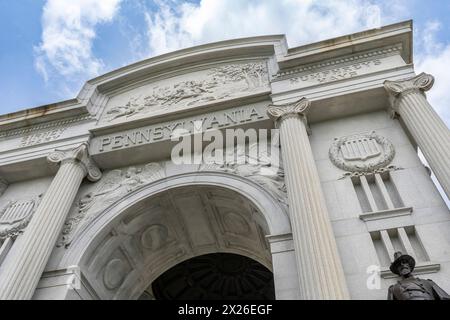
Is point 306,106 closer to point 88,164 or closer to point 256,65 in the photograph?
point 256,65

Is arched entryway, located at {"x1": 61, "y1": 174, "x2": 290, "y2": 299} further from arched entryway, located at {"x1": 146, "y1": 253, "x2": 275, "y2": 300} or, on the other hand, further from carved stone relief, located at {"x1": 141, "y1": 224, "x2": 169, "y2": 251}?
arched entryway, located at {"x1": 146, "y1": 253, "x2": 275, "y2": 300}

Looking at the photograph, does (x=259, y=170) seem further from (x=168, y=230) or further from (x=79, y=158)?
(x=79, y=158)

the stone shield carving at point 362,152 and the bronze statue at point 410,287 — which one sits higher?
the stone shield carving at point 362,152

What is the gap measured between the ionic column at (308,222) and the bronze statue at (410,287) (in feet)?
2.79

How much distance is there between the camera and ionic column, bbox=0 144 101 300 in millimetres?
8938

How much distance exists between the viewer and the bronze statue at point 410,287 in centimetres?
616

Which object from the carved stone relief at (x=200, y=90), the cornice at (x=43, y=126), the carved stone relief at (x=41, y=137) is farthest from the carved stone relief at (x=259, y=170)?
the carved stone relief at (x=41, y=137)

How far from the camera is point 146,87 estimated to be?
15.8 metres

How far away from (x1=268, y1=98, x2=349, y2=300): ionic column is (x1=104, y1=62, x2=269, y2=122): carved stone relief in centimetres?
330

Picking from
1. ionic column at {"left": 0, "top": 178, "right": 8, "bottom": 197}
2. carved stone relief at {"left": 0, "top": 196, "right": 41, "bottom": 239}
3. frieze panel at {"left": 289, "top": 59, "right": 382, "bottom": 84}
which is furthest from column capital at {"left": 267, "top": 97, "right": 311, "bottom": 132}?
ionic column at {"left": 0, "top": 178, "right": 8, "bottom": 197}

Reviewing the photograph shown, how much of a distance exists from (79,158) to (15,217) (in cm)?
265

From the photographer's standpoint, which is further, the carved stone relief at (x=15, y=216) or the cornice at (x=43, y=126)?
the cornice at (x=43, y=126)

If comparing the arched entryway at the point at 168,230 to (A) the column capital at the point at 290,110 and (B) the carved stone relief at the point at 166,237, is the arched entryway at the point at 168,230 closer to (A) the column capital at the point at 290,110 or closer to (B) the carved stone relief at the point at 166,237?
(B) the carved stone relief at the point at 166,237
